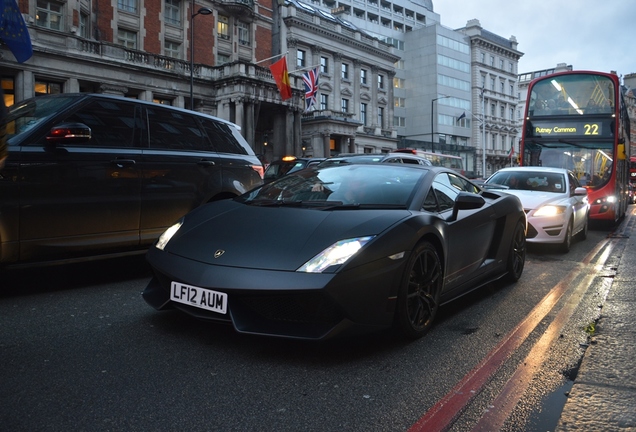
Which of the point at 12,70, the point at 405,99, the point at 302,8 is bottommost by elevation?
the point at 12,70

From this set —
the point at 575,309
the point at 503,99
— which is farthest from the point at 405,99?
the point at 575,309

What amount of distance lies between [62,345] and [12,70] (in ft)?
95.8

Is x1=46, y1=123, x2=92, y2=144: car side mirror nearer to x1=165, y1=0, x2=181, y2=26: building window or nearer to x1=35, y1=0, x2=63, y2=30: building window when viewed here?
x1=35, y1=0, x2=63, y2=30: building window

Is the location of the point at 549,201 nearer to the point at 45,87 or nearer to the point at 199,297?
the point at 199,297

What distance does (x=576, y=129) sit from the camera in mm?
14758

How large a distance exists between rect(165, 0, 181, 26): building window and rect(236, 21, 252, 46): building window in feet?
18.2

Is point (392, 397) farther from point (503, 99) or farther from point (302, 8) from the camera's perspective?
point (503, 99)

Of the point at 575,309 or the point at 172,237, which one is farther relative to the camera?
the point at 575,309

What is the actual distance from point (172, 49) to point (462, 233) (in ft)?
126

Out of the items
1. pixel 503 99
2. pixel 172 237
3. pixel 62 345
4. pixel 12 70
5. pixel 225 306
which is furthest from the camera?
pixel 503 99

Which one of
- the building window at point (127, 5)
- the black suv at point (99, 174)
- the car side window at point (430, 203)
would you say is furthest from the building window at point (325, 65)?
the car side window at point (430, 203)

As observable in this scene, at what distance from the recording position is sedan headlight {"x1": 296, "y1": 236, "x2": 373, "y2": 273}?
3221 mm

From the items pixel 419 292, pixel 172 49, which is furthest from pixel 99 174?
pixel 172 49

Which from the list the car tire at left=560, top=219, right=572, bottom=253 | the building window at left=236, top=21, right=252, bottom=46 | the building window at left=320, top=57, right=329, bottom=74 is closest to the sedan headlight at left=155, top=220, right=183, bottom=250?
the car tire at left=560, top=219, right=572, bottom=253
